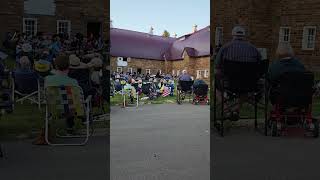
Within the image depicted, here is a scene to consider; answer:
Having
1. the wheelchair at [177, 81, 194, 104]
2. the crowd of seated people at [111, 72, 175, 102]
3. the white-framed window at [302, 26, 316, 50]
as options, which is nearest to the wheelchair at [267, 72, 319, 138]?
the wheelchair at [177, 81, 194, 104]

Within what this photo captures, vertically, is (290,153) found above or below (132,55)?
below

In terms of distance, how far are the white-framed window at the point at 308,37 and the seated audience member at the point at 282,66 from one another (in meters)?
20.8

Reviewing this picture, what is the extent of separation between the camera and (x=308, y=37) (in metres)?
27.0

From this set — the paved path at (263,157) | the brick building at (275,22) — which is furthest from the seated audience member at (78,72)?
the brick building at (275,22)

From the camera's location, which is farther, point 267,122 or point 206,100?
point 206,100

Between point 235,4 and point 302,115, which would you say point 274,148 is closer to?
point 302,115

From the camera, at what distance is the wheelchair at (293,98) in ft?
21.3

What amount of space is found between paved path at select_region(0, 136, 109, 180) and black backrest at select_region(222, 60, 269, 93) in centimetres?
202

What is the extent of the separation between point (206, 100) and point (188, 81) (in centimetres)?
102

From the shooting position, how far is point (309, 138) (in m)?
6.40

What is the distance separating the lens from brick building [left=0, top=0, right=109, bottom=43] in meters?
28.4

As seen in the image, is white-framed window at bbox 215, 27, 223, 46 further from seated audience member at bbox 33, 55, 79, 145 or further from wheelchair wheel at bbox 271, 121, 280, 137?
seated audience member at bbox 33, 55, 79, 145

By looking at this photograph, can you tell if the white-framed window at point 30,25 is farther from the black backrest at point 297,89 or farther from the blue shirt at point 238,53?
the black backrest at point 297,89

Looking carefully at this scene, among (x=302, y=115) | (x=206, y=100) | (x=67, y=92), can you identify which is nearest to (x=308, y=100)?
(x=302, y=115)
